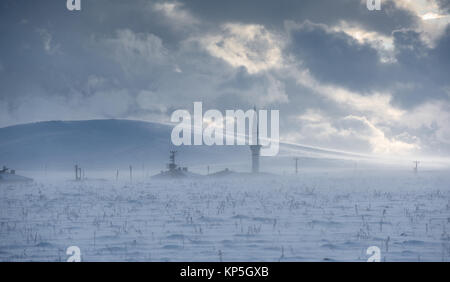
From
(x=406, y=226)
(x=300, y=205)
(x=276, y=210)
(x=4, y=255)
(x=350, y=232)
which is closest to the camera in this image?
(x=4, y=255)

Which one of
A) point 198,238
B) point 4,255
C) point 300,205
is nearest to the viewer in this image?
point 4,255

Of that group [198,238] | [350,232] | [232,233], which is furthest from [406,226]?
[198,238]

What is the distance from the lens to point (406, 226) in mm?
20359

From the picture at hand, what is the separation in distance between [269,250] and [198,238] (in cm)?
339

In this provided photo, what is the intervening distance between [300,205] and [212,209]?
20.5ft

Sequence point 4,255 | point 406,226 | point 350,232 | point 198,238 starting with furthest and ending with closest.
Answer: point 406,226 → point 350,232 → point 198,238 → point 4,255
